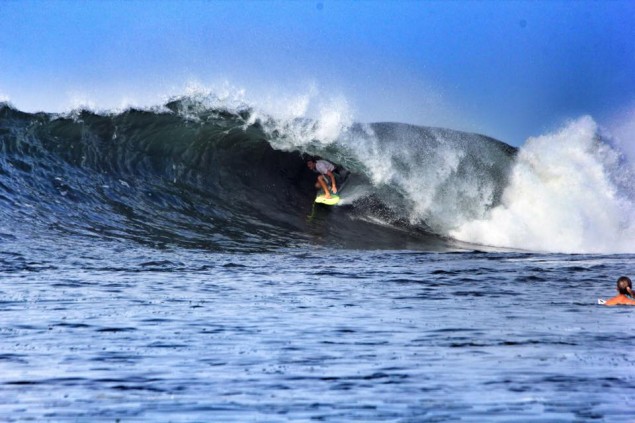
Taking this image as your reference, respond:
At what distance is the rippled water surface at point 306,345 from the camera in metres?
4.61

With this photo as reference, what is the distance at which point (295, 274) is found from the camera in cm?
1086

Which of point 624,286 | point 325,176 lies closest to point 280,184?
point 325,176

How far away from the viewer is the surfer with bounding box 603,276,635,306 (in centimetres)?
874

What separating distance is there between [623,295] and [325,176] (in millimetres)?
11166

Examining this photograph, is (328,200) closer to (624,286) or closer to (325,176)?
(325,176)

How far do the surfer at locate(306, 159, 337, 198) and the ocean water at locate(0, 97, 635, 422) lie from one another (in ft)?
1.42

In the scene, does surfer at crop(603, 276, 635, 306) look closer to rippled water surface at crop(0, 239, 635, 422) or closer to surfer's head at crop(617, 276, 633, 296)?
surfer's head at crop(617, 276, 633, 296)

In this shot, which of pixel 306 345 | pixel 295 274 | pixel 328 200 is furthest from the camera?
pixel 328 200

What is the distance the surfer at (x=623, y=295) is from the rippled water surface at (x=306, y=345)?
303mm

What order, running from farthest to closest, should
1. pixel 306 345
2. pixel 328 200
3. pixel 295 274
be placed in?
pixel 328 200, pixel 295 274, pixel 306 345

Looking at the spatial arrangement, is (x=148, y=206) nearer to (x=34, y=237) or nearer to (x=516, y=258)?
(x=34, y=237)

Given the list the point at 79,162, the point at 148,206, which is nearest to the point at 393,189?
the point at 148,206

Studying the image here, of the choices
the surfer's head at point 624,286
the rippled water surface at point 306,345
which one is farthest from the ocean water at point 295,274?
the surfer's head at point 624,286

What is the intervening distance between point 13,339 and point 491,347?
11.7 feet
